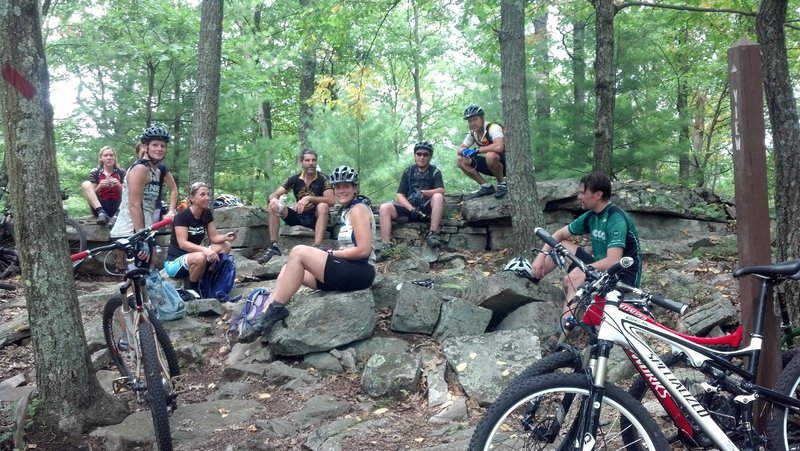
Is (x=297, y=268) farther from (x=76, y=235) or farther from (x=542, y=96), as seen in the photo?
(x=542, y=96)

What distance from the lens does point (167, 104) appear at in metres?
12.9

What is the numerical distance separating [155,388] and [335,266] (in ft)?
7.14

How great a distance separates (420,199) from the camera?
9.20 meters

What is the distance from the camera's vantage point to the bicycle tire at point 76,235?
30.9 ft

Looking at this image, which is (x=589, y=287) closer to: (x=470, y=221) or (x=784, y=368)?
(x=784, y=368)

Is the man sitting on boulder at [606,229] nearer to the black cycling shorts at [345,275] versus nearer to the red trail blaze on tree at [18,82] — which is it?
the black cycling shorts at [345,275]

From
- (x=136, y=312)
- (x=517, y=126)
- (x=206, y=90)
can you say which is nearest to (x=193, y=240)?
(x=136, y=312)

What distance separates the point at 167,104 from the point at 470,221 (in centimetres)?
702

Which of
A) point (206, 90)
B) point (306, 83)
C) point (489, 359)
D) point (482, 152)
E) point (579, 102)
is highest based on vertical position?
point (306, 83)

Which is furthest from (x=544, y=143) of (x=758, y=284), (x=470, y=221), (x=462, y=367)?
(x=758, y=284)

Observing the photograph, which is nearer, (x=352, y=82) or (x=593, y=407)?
(x=593, y=407)

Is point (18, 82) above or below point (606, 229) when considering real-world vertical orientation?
above

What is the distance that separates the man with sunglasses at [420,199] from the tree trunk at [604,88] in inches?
84.9

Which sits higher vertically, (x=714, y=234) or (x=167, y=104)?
(x=167, y=104)
